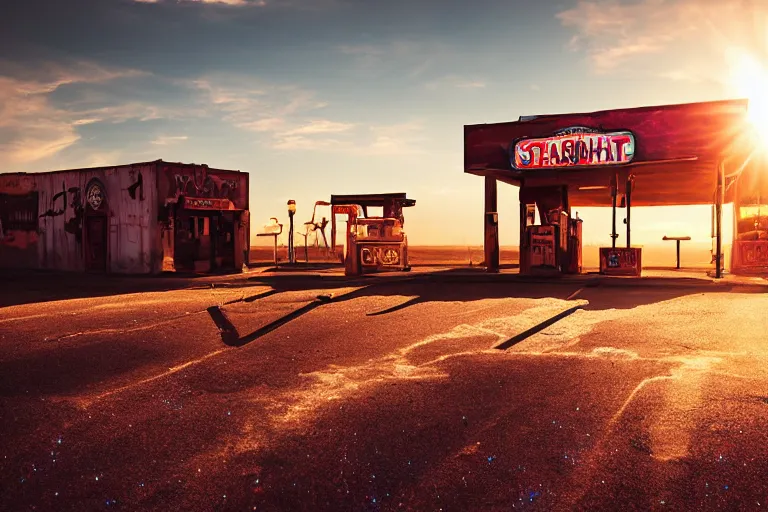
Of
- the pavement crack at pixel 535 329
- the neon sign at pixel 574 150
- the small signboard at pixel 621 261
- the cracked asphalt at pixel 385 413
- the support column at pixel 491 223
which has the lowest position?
the cracked asphalt at pixel 385 413

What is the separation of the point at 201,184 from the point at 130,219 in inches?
Result: 127

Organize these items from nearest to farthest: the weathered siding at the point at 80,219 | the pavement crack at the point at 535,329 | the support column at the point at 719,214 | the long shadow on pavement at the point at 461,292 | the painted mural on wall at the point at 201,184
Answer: the pavement crack at the point at 535,329, the long shadow on pavement at the point at 461,292, the support column at the point at 719,214, the weathered siding at the point at 80,219, the painted mural on wall at the point at 201,184

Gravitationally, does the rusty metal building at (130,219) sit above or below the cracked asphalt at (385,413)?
above

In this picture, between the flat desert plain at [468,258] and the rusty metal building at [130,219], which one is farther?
the flat desert plain at [468,258]

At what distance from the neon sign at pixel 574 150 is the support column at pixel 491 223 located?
2.85m

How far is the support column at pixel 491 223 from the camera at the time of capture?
2236cm

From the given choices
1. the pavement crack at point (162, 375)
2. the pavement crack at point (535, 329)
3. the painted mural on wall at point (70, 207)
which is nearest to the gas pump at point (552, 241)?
the pavement crack at point (535, 329)

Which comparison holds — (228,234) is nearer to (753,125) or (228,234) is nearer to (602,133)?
(602,133)

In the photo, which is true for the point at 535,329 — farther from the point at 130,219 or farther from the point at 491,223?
the point at 130,219

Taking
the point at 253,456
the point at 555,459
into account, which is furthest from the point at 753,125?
the point at 253,456

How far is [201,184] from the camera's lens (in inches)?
994

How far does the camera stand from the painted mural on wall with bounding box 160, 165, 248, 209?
24.1 metres

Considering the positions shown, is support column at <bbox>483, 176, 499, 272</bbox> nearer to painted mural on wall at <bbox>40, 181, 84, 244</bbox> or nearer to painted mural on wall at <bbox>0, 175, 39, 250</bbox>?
painted mural on wall at <bbox>40, 181, 84, 244</bbox>

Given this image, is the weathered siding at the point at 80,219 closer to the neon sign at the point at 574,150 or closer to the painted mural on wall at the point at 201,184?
the painted mural on wall at the point at 201,184
